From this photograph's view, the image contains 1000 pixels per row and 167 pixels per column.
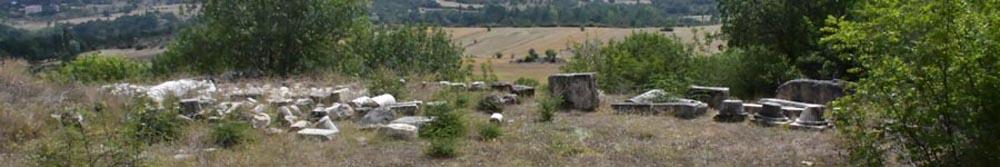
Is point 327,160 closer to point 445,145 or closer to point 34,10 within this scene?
point 445,145

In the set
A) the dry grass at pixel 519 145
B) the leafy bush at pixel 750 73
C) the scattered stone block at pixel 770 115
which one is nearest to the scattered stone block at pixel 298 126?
the dry grass at pixel 519 145

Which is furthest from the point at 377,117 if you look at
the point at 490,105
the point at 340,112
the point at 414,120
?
the point at 490,105

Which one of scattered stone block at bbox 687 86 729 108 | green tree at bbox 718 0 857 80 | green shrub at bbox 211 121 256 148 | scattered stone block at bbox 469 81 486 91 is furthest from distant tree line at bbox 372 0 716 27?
green shrub at bbox 211 121 256 148

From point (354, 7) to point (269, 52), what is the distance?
2060mm

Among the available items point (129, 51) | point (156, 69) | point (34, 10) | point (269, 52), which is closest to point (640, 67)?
point (269, 52)

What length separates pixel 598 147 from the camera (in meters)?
10.1

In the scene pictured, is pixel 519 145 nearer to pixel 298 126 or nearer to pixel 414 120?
pixel 414 120

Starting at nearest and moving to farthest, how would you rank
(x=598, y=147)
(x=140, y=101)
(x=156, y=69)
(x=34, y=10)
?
(x=598, y=147) < (x=140, y=101) < (x=156, y=69) < (x=34, y=10)

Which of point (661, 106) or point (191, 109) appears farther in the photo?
point (661, 106)

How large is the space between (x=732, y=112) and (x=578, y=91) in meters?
2.37

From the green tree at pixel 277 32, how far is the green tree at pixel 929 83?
1370 centimetres

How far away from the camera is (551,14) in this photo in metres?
79.3

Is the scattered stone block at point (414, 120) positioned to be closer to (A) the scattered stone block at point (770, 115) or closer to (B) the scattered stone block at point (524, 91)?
(B) the scattered stone block at point (524, 91)

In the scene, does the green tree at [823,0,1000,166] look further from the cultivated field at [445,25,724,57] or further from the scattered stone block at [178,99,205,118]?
the cultivated field at [445,25,724,57]
